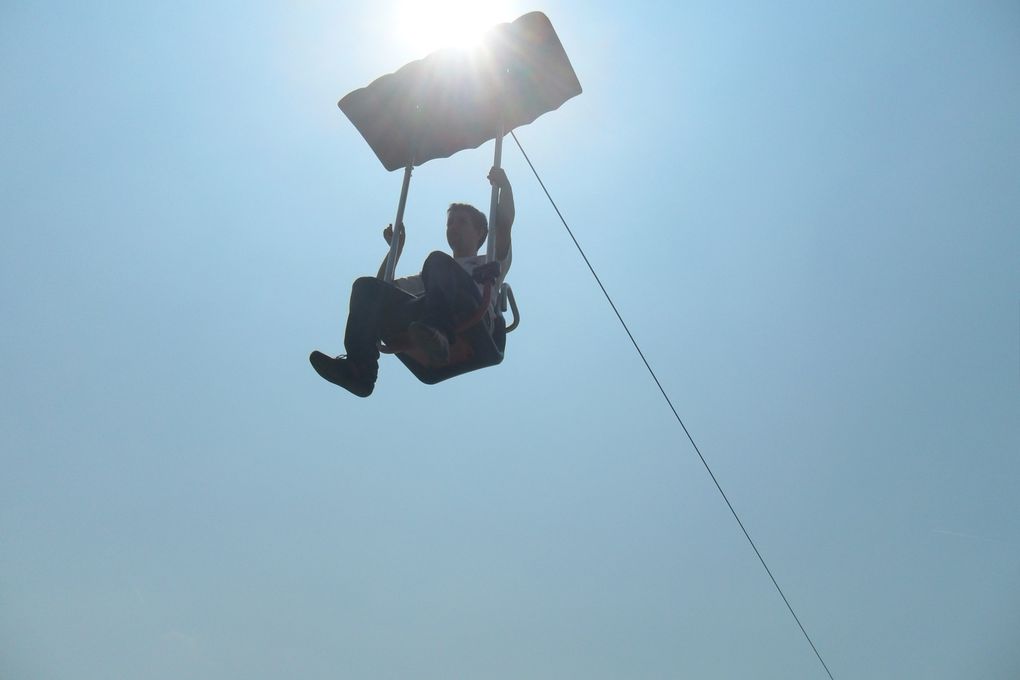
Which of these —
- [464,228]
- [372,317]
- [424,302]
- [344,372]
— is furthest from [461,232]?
[344,372]

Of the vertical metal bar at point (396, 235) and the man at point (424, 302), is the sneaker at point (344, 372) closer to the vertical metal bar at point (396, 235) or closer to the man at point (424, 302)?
the man at point (424, 302)

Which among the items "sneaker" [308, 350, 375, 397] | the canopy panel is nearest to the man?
"sneaker" [308, 350, 375, 397]

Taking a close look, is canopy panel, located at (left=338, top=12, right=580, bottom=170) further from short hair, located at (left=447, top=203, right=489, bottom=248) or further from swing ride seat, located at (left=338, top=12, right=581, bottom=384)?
short hair, located at (left=447, top=203, right=489, bottom=248)

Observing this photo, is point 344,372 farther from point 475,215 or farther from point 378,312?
point 475,215

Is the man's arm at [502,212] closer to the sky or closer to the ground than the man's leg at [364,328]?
closer to the sky

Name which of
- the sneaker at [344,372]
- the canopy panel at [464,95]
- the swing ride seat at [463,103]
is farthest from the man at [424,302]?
the canopy panel at [464,95]

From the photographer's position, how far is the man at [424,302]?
3699mm

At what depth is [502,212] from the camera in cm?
425

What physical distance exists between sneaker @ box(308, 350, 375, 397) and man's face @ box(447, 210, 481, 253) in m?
0.97

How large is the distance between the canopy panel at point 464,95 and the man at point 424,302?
668 millimetres

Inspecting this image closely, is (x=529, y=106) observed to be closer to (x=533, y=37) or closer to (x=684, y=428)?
(x=533, y=37)

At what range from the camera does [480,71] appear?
462cm

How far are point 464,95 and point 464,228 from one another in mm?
865

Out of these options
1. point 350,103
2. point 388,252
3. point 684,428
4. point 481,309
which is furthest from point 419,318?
point 684,428
